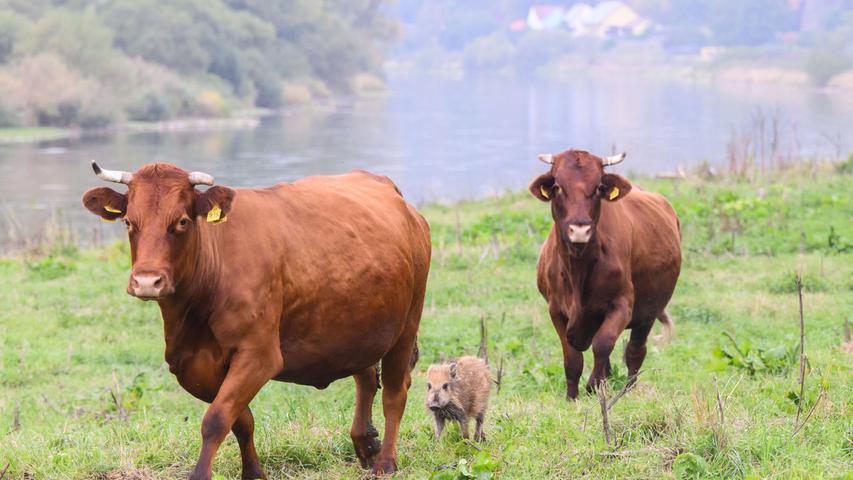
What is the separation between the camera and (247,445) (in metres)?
5.88

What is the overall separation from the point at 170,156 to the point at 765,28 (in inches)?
4742

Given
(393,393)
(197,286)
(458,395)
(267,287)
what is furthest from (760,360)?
(197,286)

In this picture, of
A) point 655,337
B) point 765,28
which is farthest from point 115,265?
point 765,28

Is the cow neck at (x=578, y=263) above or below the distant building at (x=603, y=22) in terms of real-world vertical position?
above

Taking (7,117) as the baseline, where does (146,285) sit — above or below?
above

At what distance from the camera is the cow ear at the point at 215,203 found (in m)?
5.39

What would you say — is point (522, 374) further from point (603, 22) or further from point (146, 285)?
point (603, 22)

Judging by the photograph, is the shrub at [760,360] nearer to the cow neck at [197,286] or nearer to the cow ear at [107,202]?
the cow neck at [197,286]

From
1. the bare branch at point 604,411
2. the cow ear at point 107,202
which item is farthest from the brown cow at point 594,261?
the cow ear at point 107,202

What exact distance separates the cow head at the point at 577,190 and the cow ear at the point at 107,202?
124 inches

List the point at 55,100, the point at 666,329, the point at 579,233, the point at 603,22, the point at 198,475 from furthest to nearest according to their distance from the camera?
the point at 603,22
the point at 55,100
the point at 666,329
the point at 579,233
the point at 198,475

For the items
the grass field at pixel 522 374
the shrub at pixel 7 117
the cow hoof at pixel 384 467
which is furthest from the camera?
the shrub at pixel 7 117

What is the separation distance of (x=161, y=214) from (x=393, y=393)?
1905 millimetres

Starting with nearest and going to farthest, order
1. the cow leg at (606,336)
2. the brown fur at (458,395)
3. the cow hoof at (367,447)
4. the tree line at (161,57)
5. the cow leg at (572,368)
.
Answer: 1. the cow hoof at (367,447)
2. the brown fur at (458,395)
3. the cow leg at (606,336)
4. the cow leg at (572,368)
5. the tree line at (161,57)
